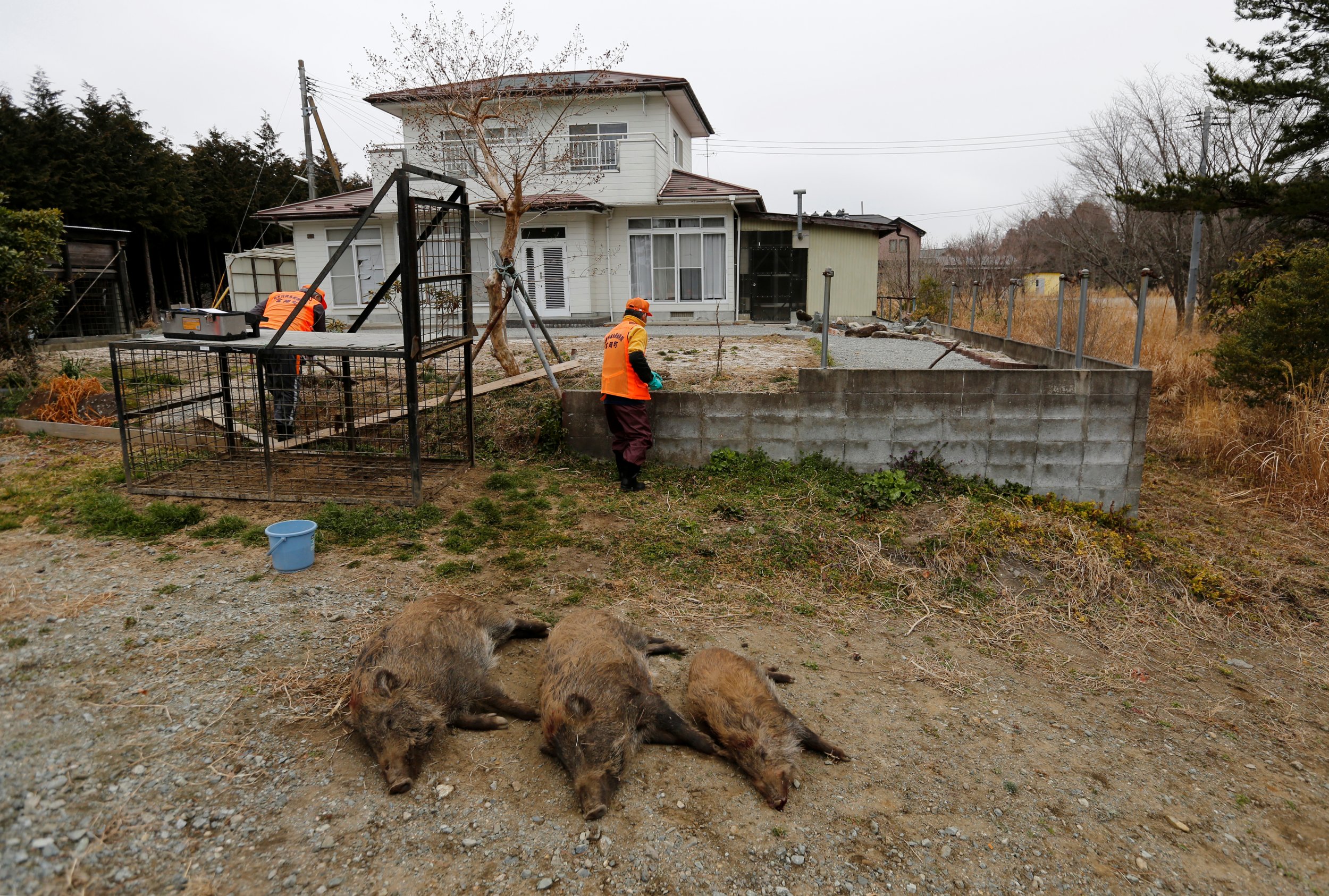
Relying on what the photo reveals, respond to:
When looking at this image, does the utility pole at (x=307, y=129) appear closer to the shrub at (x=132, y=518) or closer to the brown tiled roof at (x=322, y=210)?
the brown tiled roof at (x=322, y=210)

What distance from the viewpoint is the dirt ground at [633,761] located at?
2857 mm

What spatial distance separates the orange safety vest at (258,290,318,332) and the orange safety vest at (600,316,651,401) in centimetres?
290

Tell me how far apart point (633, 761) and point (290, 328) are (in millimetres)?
5942

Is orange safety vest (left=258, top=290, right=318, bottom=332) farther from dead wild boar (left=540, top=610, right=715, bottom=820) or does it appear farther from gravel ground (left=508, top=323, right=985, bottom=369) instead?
dead wild boar (left=540, top=610, right=715, bottom=820)

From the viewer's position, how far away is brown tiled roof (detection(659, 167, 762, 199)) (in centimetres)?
1719

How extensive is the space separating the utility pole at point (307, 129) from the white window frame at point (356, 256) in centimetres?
328

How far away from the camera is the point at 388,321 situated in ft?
63.3

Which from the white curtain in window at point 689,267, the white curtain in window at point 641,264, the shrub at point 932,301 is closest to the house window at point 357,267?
the white curtain in window at point 641,264

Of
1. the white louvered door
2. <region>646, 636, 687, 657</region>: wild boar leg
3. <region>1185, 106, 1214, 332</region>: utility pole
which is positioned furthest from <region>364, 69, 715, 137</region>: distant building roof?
<region>1185, 106, 1214, 332</region>: utility pole

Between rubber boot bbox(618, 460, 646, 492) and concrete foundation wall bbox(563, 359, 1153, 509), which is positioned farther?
concrete foundation wall bbox(563, 359, 1153, 509)

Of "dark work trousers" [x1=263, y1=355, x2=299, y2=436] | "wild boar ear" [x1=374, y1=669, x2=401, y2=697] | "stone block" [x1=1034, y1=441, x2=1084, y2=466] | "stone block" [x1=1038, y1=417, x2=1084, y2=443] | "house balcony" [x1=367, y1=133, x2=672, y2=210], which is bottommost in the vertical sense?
"wild boar ear" [x1=374, y1=669, x2=401, y2=697]

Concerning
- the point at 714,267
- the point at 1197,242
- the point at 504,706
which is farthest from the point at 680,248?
the point at 504,706

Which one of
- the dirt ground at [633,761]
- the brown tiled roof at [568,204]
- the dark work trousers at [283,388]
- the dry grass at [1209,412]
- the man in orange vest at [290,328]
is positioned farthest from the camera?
the brown tiled roof at [568,204]

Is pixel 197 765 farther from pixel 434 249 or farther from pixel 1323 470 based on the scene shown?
pixel 1323 470
